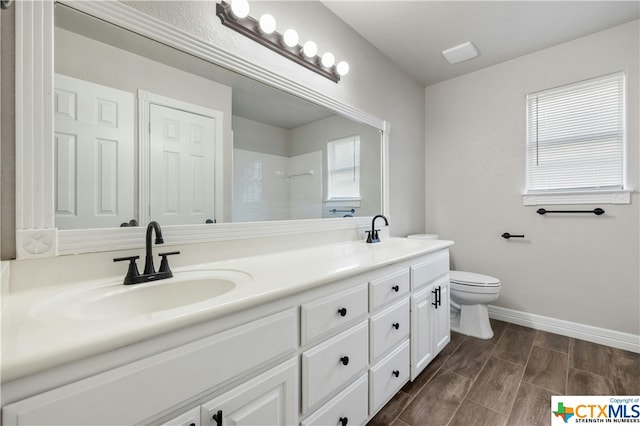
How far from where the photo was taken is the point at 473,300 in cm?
224

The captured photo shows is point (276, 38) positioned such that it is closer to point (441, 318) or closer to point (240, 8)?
point (240, 8)

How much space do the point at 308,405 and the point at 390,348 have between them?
1.93 feet

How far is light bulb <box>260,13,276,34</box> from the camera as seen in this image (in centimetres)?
143

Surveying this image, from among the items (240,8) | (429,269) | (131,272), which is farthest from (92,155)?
(429,269)

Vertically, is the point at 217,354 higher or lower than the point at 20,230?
lower

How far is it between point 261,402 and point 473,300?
1.99 meters

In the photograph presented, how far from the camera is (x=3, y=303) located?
74 cm

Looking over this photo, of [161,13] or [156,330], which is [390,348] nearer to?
[156,330]

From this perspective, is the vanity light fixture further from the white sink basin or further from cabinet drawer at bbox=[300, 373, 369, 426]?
cabinet drawer at bbox=[300, 373, 369, 426]

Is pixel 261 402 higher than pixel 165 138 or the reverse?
the reverse

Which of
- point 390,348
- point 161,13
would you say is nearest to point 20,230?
point 161,13

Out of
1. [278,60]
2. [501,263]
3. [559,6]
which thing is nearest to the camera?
[278,60]

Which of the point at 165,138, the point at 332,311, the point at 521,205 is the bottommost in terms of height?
the point at 332,311

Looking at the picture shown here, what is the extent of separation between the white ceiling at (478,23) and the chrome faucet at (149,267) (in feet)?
5.88
